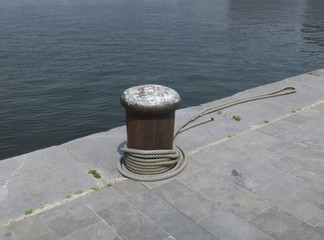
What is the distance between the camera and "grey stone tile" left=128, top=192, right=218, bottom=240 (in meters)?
4.05

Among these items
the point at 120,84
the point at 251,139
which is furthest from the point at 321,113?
the point at 120,84

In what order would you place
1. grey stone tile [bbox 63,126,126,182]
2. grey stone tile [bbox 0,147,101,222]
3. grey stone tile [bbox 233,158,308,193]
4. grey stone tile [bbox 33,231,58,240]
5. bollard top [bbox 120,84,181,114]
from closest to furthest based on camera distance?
grey stone tile [bbox 33,231,58,240], grey stone tile [bbox 0,147,101,222], bollard top [bbox 120,84,181,114], grey stone tile [bbox 233,158,308,193], grey stone tile [bbox 63,126,126,182]

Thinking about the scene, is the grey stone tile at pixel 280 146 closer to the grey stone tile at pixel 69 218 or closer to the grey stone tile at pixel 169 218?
the grey stone tile at pixel 169 218

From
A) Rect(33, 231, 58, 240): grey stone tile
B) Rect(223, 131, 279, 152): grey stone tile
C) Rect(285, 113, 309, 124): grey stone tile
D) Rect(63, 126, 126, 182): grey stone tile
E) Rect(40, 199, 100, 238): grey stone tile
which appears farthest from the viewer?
Rect(285, 113, 309, 124): grey stone tile

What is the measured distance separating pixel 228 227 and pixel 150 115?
1.69 meters

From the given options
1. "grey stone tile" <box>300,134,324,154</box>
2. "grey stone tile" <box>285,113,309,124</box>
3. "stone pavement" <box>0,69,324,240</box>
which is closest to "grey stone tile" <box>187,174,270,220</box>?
"stone pavement" <box>0,69,324,240</box>

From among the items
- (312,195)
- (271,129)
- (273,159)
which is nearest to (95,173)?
(273,159)

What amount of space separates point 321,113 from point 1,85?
1222cm

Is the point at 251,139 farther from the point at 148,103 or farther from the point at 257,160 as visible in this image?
the point at 148,103

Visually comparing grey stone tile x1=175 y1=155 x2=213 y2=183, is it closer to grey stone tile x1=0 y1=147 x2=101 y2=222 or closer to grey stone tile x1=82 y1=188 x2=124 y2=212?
grey stone tile x1=82 y1=188 x2=124 y2=212

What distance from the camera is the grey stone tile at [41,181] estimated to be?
14.9ft

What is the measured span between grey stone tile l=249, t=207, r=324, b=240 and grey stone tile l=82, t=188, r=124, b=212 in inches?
65.5

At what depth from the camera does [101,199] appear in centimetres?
465

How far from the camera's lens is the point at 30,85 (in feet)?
49.3
